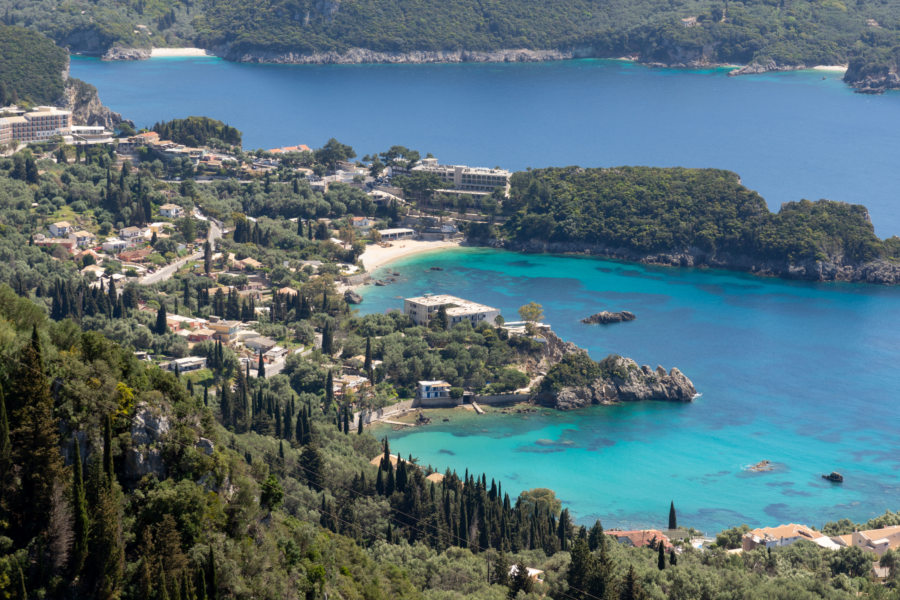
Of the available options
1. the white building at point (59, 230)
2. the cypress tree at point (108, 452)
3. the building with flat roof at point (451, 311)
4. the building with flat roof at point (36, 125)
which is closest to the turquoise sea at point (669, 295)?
the building with flat roof at point (451, 311)

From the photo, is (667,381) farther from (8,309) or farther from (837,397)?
(8,309)

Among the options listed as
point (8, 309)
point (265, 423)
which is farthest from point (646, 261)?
point (8, 309)

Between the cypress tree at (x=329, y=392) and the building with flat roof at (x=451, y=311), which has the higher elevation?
the building with flat roof at (x=451, y=311)

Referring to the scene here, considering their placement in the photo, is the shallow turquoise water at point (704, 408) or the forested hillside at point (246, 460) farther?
the shallow turquoise water at point (704, 408)

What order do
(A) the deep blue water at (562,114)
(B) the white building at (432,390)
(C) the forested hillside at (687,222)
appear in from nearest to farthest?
(B) the white building at (432,390)
(C) the forested hillside at (687,222)
(A) the deep blue water at (562,114)

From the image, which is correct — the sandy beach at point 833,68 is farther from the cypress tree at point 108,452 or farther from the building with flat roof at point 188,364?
the cypress tree at point 108,452

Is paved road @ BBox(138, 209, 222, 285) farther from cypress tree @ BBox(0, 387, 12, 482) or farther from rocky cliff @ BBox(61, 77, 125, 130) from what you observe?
cypress tree @ BBox(0, 387, 12, 482)
